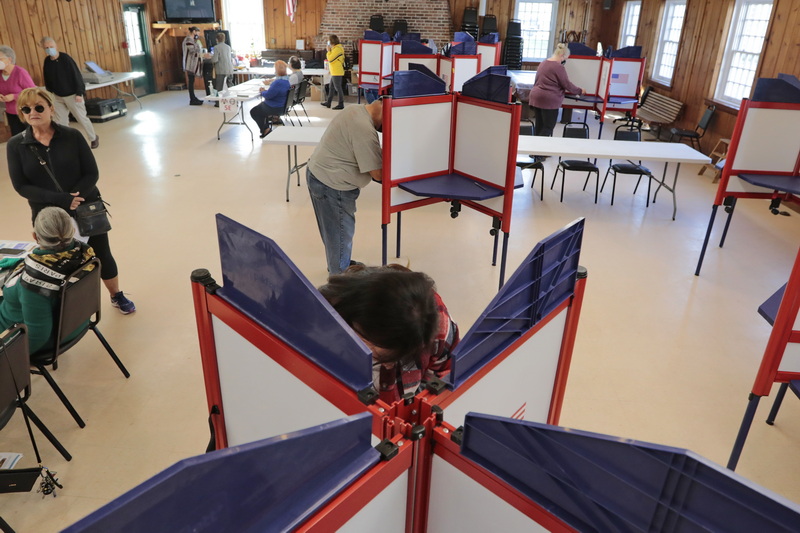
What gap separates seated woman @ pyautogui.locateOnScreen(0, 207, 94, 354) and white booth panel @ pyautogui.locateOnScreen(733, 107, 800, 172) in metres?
4.12

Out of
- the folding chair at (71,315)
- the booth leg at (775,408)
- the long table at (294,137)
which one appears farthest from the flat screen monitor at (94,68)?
the booth leg at (775,408)

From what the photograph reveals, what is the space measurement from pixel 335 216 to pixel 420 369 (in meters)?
2.28

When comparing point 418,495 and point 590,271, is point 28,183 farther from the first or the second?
point 590,271

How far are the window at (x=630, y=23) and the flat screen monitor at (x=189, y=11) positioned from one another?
8.55 meters

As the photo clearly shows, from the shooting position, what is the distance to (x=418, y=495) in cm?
113

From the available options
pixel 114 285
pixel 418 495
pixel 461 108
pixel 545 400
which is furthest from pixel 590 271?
pixel 418 495

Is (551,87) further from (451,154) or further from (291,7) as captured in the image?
(291,7)

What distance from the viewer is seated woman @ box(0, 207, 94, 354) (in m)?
2.60

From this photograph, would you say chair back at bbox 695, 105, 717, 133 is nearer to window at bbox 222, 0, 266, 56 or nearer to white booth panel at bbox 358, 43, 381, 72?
white booth panel at bbox 358, 43, 381, 72

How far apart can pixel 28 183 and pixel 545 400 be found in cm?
308

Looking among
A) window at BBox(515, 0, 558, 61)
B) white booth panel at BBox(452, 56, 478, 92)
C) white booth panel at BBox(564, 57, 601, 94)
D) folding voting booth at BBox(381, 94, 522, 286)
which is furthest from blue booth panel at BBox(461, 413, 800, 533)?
window at BBox(515, 0, 558, 61)

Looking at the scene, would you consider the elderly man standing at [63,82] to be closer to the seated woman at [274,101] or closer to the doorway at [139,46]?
the seated woman at [274,101]

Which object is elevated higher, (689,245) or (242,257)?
(242,257)

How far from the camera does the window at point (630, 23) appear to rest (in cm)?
1138
